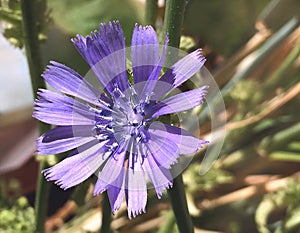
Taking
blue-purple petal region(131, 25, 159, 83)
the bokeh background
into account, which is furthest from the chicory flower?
the bokeh background

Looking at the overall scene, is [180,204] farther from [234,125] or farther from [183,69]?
[234,125]

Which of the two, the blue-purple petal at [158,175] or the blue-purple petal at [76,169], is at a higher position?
the blue-purple petal at [76,169]

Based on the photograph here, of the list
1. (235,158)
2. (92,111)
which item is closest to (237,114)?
(235,158)

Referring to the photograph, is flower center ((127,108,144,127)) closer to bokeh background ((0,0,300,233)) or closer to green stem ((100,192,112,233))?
green stem ((100,192,112,233))

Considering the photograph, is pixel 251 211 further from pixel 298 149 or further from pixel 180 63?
pixel 180 63

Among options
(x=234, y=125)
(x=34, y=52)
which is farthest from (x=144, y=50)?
(x=234, y=125)

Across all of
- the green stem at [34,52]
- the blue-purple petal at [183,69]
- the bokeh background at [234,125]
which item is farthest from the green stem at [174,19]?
the bokeh background at [234,125]

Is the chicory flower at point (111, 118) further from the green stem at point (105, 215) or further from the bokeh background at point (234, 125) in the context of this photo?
the bokeh background at point (234, 125)

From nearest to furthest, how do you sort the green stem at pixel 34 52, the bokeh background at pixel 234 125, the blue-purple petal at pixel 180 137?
1. the blue-purple petal at pixel 180 137
2. the green stem at pixel 34 52
3. the bokeh background at pixel 234 125
